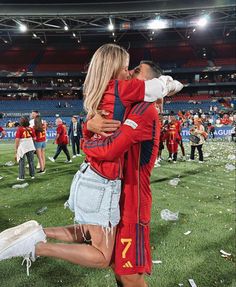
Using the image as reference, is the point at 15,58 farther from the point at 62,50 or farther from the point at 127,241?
the point at 127,241

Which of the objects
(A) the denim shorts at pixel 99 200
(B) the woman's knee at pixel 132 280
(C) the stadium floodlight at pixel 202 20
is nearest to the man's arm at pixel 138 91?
(A) the denim shorts at pixel 99 200

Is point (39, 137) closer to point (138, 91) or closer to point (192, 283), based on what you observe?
point (192, 283)

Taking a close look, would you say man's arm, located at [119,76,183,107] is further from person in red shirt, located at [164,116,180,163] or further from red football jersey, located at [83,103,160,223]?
person in red shirt, located at [164,116,180,163]

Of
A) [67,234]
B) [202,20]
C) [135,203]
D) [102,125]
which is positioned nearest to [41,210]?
[67,234]

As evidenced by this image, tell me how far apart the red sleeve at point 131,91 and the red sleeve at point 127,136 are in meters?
0.07

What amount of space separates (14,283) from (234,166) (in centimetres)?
973

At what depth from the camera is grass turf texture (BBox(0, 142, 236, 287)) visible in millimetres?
3547

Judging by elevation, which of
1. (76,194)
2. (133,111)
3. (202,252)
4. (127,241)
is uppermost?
(133,111)

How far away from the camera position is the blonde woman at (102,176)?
2.19 metres

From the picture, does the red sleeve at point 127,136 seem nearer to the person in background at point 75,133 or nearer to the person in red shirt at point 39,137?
the person in red shirt at point 39,137

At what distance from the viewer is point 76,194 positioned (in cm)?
236

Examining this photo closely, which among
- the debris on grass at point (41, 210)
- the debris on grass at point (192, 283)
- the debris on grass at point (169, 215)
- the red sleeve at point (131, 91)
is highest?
the red sleeve at point (131, 91)

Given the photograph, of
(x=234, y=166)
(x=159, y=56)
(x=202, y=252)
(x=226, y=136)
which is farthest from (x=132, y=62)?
(x=202, y=252)

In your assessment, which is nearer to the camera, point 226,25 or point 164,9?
point 164,9
